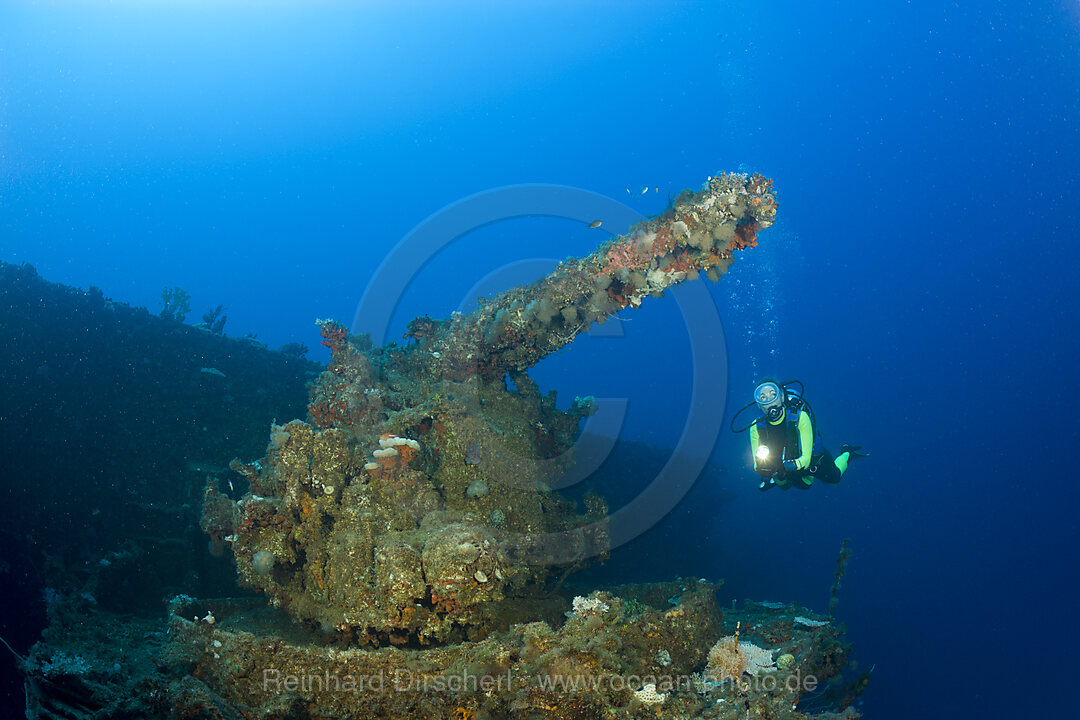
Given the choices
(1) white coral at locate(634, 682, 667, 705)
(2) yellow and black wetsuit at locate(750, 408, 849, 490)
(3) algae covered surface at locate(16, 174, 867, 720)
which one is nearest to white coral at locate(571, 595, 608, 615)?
(3) algae covered surface at locate(16, 174, 867, 720)

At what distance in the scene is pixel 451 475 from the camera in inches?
252

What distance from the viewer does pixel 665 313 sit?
10969cm

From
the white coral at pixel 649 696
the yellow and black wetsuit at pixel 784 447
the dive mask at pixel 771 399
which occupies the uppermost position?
the dive mask at pixel 771 399

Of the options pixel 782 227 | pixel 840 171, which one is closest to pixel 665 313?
pixel 782 227

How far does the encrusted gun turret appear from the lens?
4.85m

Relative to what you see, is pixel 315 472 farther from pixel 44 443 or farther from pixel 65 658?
pixel 44 443

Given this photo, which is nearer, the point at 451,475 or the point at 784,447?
the point at 451,475

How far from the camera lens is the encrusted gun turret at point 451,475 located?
485cm

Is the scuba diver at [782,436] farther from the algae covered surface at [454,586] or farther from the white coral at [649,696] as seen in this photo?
the white coral at [649,696]

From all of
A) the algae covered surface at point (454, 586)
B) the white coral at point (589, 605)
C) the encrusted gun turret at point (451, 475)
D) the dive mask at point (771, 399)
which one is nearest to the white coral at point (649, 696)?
the algae covered surface at point (454, 586)

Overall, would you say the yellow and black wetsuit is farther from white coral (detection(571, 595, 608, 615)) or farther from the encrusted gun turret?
white coral (detection(571, 595, 608, 615))

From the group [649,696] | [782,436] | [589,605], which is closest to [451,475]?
[589,605]

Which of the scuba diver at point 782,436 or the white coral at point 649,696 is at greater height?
the scuba diver at point 782,436

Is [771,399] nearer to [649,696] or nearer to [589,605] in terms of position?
[589,605]
